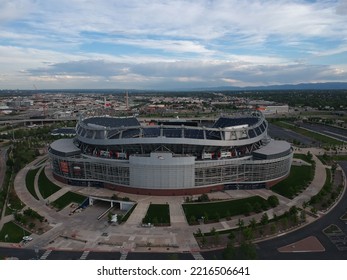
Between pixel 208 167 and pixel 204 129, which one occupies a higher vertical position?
pixel 204 129

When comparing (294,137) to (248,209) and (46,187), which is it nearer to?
(248,209)

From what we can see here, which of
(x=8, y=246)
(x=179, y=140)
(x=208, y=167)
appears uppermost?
(x=179, y=140)

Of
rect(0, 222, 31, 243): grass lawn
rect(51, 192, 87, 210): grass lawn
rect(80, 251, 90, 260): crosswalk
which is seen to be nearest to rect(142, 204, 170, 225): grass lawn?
rect(80, 251, 90, 260): crosswalk

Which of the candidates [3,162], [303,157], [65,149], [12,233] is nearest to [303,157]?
[303,157]

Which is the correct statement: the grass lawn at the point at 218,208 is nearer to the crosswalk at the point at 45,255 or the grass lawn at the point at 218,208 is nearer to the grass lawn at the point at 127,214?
the grass lawn at the point at 127,214

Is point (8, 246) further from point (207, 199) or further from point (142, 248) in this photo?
point (207, 199)

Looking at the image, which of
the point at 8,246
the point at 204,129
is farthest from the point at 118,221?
the point at 204,129

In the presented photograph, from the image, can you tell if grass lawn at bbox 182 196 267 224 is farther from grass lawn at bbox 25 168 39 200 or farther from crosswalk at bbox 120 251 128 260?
grass lawn at bbox 25 168 39 200
